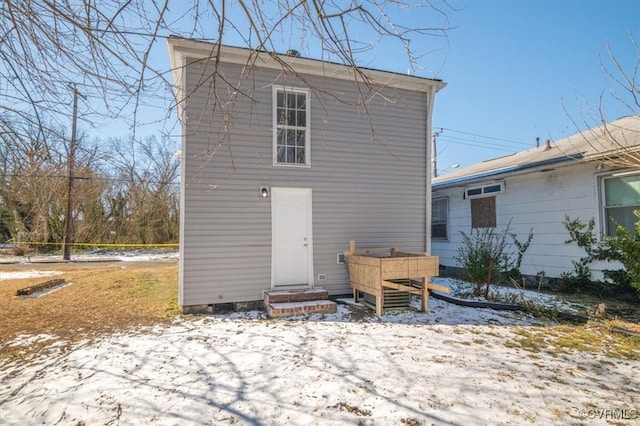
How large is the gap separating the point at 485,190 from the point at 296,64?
229 inches

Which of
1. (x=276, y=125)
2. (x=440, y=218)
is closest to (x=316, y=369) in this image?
(x=276, y=125)

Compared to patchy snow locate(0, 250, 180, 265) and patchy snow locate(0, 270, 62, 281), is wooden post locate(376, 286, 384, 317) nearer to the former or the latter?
patchy snow locate(0, 270, 62, 281)

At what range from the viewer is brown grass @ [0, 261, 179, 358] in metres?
4.59

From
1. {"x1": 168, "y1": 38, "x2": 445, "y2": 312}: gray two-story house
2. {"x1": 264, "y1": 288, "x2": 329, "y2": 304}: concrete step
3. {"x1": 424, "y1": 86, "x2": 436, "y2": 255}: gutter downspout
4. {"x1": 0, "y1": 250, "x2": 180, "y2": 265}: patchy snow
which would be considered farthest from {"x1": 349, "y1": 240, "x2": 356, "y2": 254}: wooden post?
{"x1": 0, "y1": 250, "x2": 180, "y2": 265}: patchy snow

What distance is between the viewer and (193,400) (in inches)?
106

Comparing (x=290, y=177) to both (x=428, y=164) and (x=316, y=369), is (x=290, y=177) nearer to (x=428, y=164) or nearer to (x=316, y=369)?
(x=428, y=164)

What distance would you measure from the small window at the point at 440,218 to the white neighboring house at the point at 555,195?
94 mm

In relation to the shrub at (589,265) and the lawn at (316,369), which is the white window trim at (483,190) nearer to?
Result: the shrub at (589,265)

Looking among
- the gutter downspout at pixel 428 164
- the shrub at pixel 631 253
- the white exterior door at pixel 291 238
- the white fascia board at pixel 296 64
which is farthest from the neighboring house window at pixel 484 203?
the white exterior door at pixel 291 238

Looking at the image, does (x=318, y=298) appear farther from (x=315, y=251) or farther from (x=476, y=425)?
(x=476, y=425)

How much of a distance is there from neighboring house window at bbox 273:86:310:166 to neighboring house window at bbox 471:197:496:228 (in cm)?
526

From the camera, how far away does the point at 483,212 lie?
8867 millimetres

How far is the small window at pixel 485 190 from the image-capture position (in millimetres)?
8492

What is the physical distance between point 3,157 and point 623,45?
22.8 ft
